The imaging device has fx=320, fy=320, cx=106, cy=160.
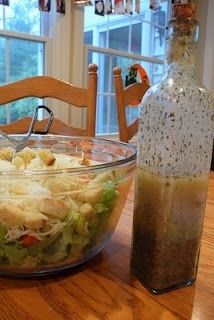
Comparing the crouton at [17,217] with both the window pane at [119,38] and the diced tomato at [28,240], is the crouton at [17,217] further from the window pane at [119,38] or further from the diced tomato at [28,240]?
the window pane at [119,38]

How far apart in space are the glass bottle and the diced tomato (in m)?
0.12

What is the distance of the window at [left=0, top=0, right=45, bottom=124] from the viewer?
1.69 m

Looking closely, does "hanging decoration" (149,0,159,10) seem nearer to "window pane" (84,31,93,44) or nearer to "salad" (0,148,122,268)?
"window pane" (84,31,93,44)

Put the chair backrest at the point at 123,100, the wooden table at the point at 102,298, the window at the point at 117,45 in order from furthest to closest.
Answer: the window at the point at 117,45
the chair backrest at the point at 123,100
the wooden table at the point at 102,298

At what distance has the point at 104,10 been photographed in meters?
2.01

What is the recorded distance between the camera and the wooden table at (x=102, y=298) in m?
0.32

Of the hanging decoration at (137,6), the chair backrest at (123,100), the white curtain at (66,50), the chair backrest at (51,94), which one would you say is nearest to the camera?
the chair backrest at (51,94)

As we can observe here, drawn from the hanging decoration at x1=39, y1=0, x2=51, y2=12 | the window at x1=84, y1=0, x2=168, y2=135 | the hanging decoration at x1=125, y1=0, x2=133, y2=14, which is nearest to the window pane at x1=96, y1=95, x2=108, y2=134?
the window at x1=84, y1=0, x2=168, y2=135

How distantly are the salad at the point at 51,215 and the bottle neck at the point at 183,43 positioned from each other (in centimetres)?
15

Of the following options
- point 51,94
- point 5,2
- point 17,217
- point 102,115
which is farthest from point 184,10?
point 102,115

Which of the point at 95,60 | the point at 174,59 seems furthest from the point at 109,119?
the point at 174,59

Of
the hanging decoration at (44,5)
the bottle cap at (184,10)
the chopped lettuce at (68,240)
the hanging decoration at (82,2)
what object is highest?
the hanging decoration at (82,2)

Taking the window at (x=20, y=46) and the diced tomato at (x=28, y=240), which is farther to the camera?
the window at (x=20, y=46)

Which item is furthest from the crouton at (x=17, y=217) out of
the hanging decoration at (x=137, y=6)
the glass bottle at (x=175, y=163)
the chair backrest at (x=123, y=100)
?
the hanging decoration at (x=137, y=6)
